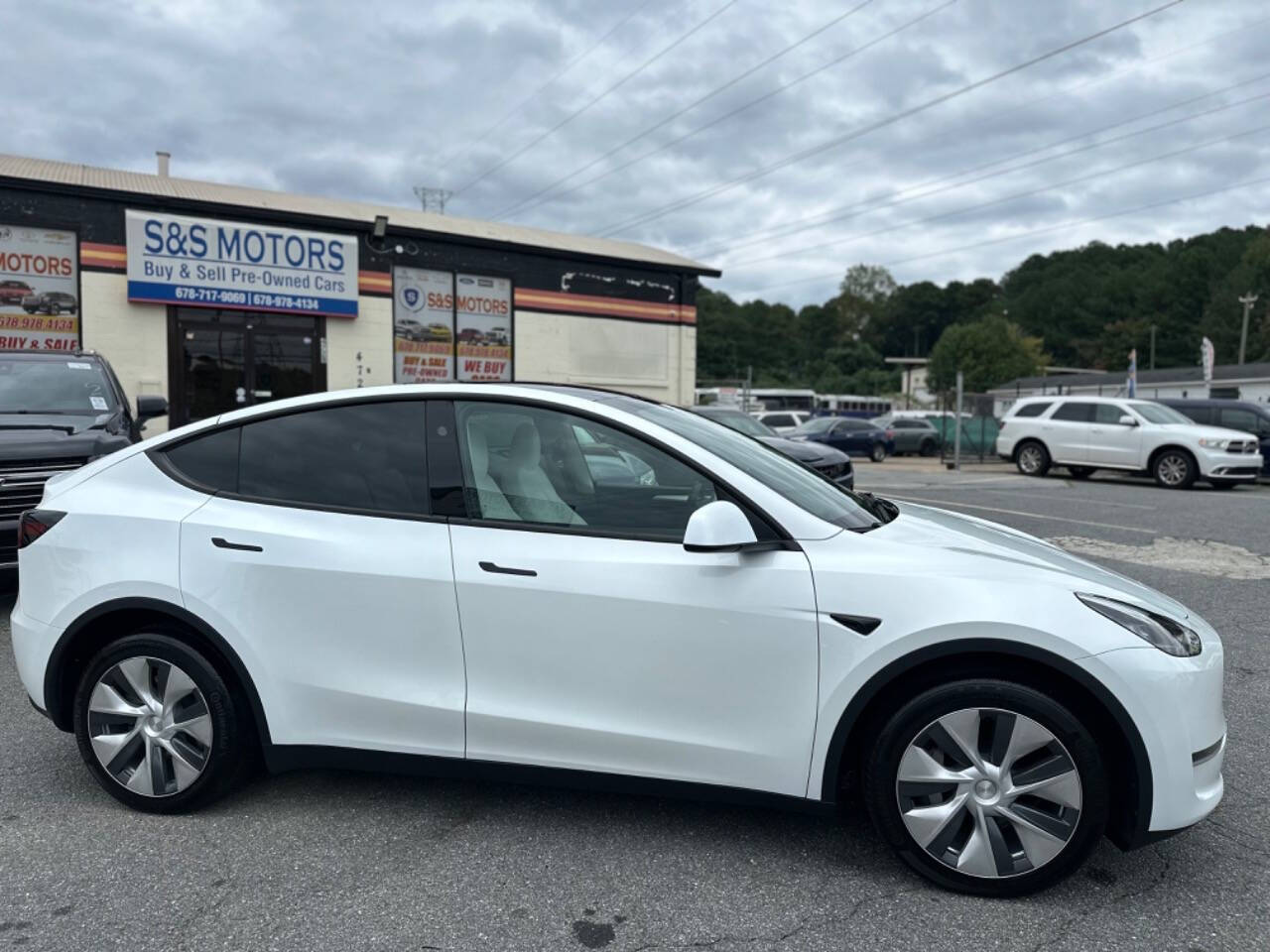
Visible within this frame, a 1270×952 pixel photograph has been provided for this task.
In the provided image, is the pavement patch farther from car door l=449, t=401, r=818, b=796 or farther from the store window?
the store window

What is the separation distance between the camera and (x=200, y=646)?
10.4 feet

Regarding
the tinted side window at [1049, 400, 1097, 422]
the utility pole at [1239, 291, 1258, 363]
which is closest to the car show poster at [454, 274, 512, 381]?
the tinted side window at [1049, 400, 1097, 422]

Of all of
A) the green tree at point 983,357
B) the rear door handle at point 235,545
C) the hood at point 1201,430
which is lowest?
the rear door handle at point 235,545

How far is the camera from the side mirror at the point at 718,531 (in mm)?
2631

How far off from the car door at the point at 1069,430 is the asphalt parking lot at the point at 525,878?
16.0 m

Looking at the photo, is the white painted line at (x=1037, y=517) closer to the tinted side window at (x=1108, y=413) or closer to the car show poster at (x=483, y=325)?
the tinted side window at (x=1108, y=413)

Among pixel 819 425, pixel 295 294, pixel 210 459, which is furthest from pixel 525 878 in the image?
pixel 819 425

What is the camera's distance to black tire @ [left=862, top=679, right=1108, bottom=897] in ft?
8.34

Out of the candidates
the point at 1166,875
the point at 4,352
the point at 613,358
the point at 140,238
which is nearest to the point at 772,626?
the point at 1166,875

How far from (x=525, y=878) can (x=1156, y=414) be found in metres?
18.4

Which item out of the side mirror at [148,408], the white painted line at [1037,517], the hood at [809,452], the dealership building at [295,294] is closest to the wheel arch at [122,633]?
the side mirror at [148,408]

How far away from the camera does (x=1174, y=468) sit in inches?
662

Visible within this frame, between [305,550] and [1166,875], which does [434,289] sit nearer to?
[305,550]

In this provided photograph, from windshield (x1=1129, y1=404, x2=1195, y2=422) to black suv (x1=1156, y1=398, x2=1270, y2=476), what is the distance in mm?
816
